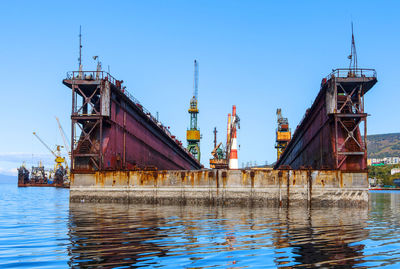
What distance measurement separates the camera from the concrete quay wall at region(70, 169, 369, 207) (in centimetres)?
3272

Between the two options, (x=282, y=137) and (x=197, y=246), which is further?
(x=282, y=137)

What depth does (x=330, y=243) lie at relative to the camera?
1302 centimetres

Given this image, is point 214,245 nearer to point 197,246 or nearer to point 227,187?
point 197,246

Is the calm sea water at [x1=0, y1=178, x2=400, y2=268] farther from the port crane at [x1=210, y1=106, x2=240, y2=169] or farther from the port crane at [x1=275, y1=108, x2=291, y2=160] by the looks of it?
the port crane at [x1=275, y1=108, x2=291, y2=160]

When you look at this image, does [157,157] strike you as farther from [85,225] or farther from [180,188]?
[85,225]

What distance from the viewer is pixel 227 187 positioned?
33844 mm

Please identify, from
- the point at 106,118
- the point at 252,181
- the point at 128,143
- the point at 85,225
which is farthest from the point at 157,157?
the point at 85,225

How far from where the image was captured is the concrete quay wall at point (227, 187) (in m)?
32.7

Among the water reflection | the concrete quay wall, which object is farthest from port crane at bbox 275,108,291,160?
the water reflection

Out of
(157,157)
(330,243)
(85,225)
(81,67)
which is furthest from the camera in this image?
(157,157)

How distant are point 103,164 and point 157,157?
24081 millimetres

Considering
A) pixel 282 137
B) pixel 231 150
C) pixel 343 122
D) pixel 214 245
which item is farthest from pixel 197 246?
pixel 282 137

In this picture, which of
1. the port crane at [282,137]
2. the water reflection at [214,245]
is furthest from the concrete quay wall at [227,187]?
the port crane at [282,137]

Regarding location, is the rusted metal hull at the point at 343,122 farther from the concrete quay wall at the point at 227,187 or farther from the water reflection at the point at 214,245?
the water reflection at the point at 214,245
